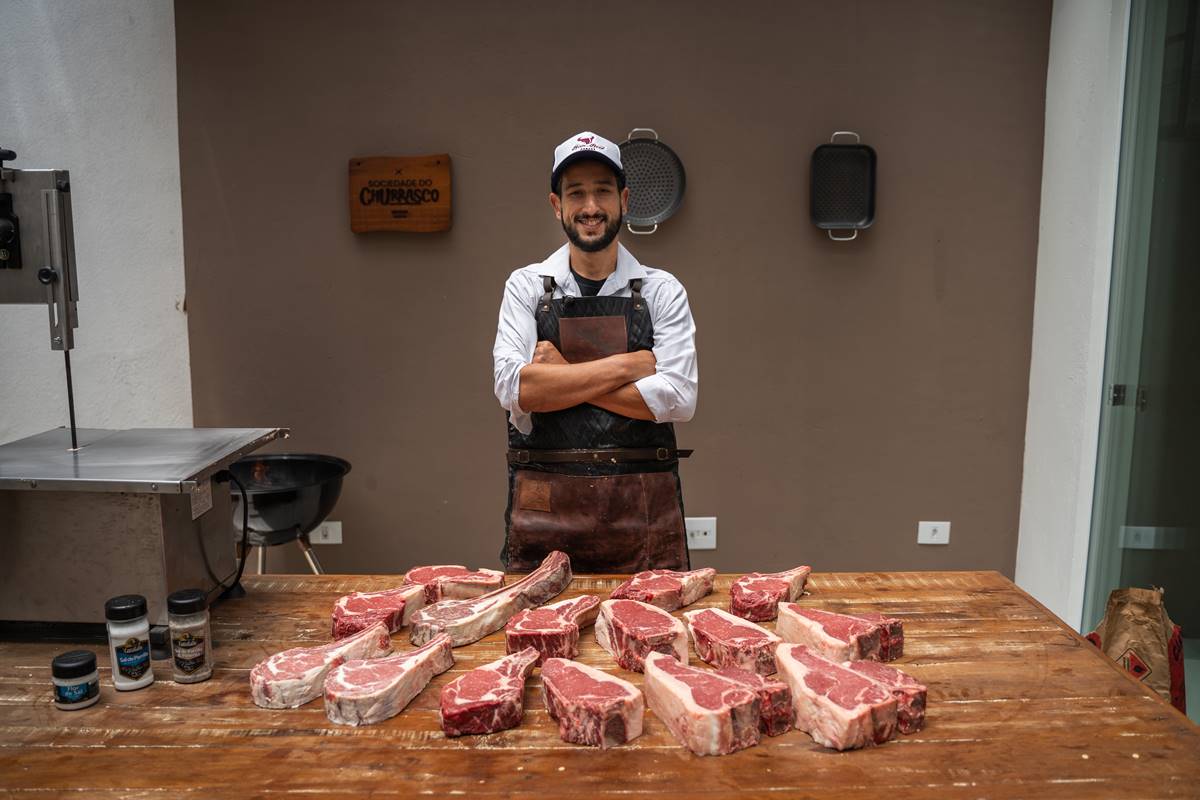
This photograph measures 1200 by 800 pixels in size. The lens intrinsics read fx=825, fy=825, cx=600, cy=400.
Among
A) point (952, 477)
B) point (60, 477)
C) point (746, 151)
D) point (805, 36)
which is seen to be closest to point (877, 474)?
point (952, 477)

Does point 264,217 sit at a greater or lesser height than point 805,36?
lesser

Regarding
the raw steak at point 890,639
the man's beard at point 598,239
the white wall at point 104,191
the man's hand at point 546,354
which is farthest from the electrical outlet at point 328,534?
the raw steak at point 890,639

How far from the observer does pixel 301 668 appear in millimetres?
1763

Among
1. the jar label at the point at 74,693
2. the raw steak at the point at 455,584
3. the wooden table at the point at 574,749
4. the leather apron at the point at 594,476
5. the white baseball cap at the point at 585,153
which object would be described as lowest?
the wooden table at the point at 574,749

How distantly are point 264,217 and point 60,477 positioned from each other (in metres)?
2.36

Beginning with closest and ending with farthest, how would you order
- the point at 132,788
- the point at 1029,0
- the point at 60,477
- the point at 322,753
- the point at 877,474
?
the point at 132,788 → the point at 322,753 → the point at 60,477 → the point at 1029,0 → the point at 877,474

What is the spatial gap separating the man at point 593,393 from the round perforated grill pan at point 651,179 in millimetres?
1159

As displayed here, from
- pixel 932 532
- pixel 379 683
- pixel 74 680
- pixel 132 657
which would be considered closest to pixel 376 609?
pixel 379 683

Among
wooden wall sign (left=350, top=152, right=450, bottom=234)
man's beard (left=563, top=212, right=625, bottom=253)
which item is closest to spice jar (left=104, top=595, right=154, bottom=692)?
man's beard (left=563, top=212, right=625, bottom=253)

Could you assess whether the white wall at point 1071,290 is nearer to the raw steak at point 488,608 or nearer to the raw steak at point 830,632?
the raw steak at point 830,632

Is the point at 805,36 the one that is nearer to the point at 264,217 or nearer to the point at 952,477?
the point at 952,477

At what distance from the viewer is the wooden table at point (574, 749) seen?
145 cm

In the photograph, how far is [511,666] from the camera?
1.78 m

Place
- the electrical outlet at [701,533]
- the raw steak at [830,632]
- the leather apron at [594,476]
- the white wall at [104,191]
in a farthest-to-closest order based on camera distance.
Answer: the electrical outlet at [701,533], the white wall at [104,191], the leather apron at [594,476], the raw steak at [830,632]
